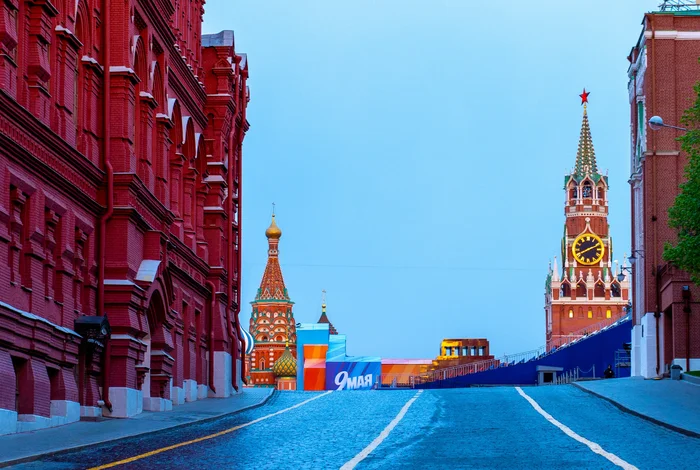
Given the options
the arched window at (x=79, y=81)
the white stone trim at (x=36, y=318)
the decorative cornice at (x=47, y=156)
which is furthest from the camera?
the arched window at (x=79, y=81)

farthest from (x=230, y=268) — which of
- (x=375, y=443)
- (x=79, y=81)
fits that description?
(x=375, y=443)

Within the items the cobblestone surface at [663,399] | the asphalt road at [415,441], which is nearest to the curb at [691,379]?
the cobblestone surface at [663,399]

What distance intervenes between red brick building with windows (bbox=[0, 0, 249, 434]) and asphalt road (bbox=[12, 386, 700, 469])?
2.72 meters

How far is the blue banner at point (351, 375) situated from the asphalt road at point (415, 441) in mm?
96408

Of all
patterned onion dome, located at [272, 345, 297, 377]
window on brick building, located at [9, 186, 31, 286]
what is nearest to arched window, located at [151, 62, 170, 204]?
window on brick building, located at [9, 186, 31, 286]

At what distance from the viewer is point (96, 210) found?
1196 inches

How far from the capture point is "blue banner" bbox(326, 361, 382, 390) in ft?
431

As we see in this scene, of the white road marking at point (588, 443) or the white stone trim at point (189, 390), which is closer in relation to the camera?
the white road marking at point (588, 443)

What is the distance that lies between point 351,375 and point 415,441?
111 m

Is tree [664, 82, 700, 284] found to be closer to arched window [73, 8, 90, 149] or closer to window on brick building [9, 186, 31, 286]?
arched window [73, 8, 90, 149]

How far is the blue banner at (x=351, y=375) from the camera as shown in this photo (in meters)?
132

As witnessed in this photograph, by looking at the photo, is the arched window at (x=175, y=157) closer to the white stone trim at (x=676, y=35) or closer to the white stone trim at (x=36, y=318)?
the white stone trim at (x=36, y=318)

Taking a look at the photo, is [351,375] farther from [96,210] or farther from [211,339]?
[96,210]

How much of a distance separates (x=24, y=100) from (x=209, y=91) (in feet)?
74.0
